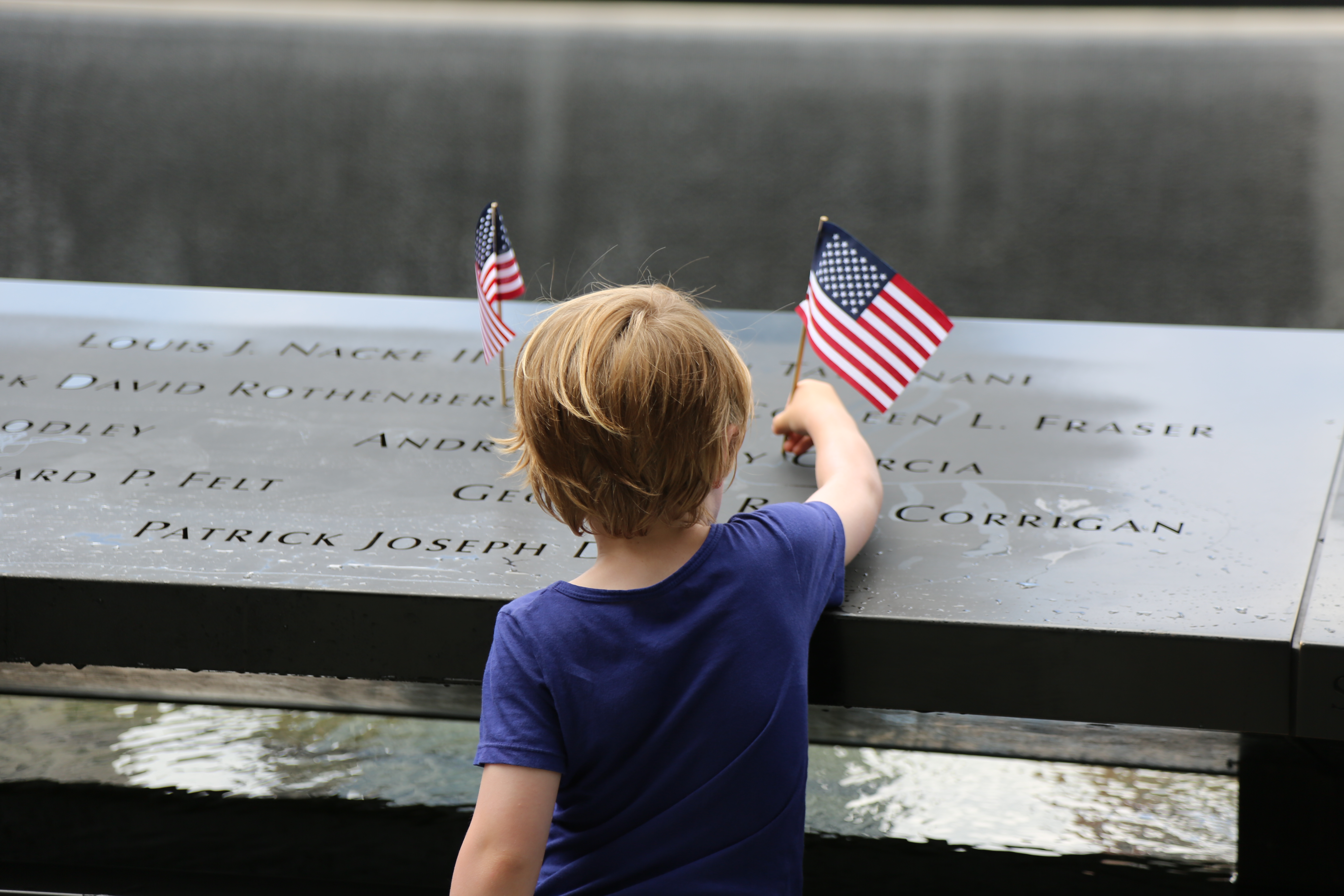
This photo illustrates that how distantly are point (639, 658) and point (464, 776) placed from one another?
1.78 m

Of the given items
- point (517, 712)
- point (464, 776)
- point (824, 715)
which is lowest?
point (464, 776)

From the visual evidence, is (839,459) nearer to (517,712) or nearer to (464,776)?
(517,712)

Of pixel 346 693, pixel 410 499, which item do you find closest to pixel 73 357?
pixel 346 693

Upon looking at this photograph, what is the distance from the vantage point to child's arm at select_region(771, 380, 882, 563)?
5.65ft

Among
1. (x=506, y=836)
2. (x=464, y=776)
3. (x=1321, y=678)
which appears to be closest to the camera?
(x=506, y=836)

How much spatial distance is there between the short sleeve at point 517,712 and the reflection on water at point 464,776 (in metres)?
1.56

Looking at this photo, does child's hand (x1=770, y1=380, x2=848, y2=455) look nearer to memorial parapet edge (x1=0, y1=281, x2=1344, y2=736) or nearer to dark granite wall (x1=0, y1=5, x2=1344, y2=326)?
memorial parapet edge (x1=0, y1=281, x2=1344, y2=736)

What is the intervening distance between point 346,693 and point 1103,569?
1.97 m

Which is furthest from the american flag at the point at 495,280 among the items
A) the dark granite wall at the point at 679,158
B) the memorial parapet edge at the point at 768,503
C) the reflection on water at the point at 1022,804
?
the dark granite wall at the point at 679,158

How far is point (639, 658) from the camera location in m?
1.24

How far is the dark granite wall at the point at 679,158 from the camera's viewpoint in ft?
20.8

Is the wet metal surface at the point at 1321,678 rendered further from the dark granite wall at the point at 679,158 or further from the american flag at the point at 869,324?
the dark granite wall at the point at 679,158

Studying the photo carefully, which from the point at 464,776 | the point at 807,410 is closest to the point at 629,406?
the point at 807,410

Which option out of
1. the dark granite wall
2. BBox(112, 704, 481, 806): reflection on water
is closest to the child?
BBox(112, 704, 481, 806): reflection on water
